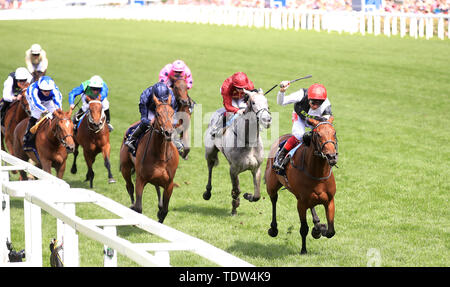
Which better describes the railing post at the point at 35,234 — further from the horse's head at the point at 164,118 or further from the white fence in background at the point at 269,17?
the white fence in background at the point at 269,17

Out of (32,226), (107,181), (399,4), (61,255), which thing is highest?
(399,4)

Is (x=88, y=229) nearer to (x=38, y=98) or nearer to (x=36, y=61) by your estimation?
(x=38, y=98)

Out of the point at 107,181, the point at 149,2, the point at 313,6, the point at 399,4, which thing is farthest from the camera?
the point at 149,2

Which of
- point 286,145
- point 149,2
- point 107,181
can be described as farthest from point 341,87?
point 149,2

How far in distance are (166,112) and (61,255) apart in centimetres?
354

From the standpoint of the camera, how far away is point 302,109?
327 inches

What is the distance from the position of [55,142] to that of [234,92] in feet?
9.37

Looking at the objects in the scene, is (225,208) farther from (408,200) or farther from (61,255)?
(61,255)

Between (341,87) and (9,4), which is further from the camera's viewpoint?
(9,4)

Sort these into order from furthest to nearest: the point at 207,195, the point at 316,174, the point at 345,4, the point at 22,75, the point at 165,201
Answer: the point at 345,4 < the point at 22,75 < the point at 207,195 < the point at 165,201 < the point at 316,174

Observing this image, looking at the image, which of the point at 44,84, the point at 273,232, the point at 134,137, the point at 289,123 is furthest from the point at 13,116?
the point at 289,123

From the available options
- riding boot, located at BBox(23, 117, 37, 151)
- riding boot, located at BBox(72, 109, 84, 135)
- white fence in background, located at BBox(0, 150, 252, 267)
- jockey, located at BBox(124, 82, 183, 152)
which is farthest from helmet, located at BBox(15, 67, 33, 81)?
white fence in background, located at BBox(0, 150, 252, 267)

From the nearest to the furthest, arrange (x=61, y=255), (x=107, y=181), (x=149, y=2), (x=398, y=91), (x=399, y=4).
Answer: (x=61, y=255)
(x=107, y=181)
(x=398, y=91)
(x=399, y=4)
(x=149, y=2)

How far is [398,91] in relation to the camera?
67.1ft
